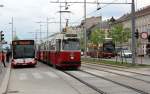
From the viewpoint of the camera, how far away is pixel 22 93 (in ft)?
63.8

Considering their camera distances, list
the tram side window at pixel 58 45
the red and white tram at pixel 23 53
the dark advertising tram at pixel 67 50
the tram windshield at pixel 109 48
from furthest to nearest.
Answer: the tram windshield at pixel 109 48, the red and white tram at pixel 23 53, the tram side window at pixel 58 45, the dark advertising tram at pixel 67 50

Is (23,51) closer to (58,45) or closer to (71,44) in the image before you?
(58,45)

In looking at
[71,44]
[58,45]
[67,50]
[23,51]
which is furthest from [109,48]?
[67,50]

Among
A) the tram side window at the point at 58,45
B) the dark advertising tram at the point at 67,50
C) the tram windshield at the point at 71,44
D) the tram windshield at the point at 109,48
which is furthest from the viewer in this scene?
the tram windshield at the point at 109,48

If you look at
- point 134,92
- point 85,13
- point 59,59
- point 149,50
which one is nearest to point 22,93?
point 134,92

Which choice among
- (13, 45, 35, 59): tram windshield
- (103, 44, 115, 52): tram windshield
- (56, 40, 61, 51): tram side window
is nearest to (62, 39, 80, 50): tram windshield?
(56, 40, 61, 51): tram side window

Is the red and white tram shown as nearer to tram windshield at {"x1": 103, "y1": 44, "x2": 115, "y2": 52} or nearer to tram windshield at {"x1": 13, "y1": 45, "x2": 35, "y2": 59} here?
tram windshield at {"x1": 13, "y1": 45, "x2": 35, "y2": 59}

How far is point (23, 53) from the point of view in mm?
44062

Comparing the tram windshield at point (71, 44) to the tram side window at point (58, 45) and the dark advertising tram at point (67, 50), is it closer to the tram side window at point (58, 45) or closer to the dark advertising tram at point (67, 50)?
the dark advertising tram at point (67, 50)

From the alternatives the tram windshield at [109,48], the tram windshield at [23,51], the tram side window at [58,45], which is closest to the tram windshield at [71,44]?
the tram side window at [58,45]

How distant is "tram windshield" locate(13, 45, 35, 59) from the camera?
4388 centimetres

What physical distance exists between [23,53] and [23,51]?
0.21m

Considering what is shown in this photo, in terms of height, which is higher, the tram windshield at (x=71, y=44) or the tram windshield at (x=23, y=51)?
the tram windshield at (x=71, y=44)

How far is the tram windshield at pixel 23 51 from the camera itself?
43875mm
